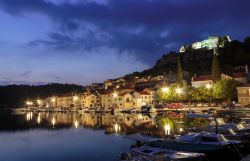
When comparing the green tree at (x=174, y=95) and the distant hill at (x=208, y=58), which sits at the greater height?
the distant hill at (x=208, y=58)

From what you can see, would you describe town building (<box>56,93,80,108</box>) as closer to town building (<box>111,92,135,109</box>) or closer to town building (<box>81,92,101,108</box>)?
town building (<box>81,92,101,108</box>)

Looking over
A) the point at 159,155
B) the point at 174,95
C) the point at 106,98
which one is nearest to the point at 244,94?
the point at 174,95

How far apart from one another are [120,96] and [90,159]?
103 metres

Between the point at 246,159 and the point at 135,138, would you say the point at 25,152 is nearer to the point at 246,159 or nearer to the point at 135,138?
the point at 135,138

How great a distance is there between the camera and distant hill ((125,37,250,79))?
140 metres

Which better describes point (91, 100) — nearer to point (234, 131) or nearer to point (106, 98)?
point (106, 98)

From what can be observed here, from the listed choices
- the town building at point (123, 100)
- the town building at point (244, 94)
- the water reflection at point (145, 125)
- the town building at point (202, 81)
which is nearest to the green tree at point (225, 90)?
the town building at point (244, 94)

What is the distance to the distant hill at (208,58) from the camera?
140000mm

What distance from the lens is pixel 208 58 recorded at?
169500mm

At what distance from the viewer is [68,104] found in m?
182

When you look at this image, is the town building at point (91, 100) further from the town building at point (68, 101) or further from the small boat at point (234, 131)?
the small boat at point (234, 131)

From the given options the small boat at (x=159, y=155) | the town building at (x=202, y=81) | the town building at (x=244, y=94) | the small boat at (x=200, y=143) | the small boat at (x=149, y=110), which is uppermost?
the town building at (x=202, y=81)

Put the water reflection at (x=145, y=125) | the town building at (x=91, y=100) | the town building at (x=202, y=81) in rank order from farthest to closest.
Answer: the town building at (x=91, y=100)
the town building at (x=202, y=81)
the water reflection at (x=145, y=125)

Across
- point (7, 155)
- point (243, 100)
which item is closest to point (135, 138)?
point (7, 155)
